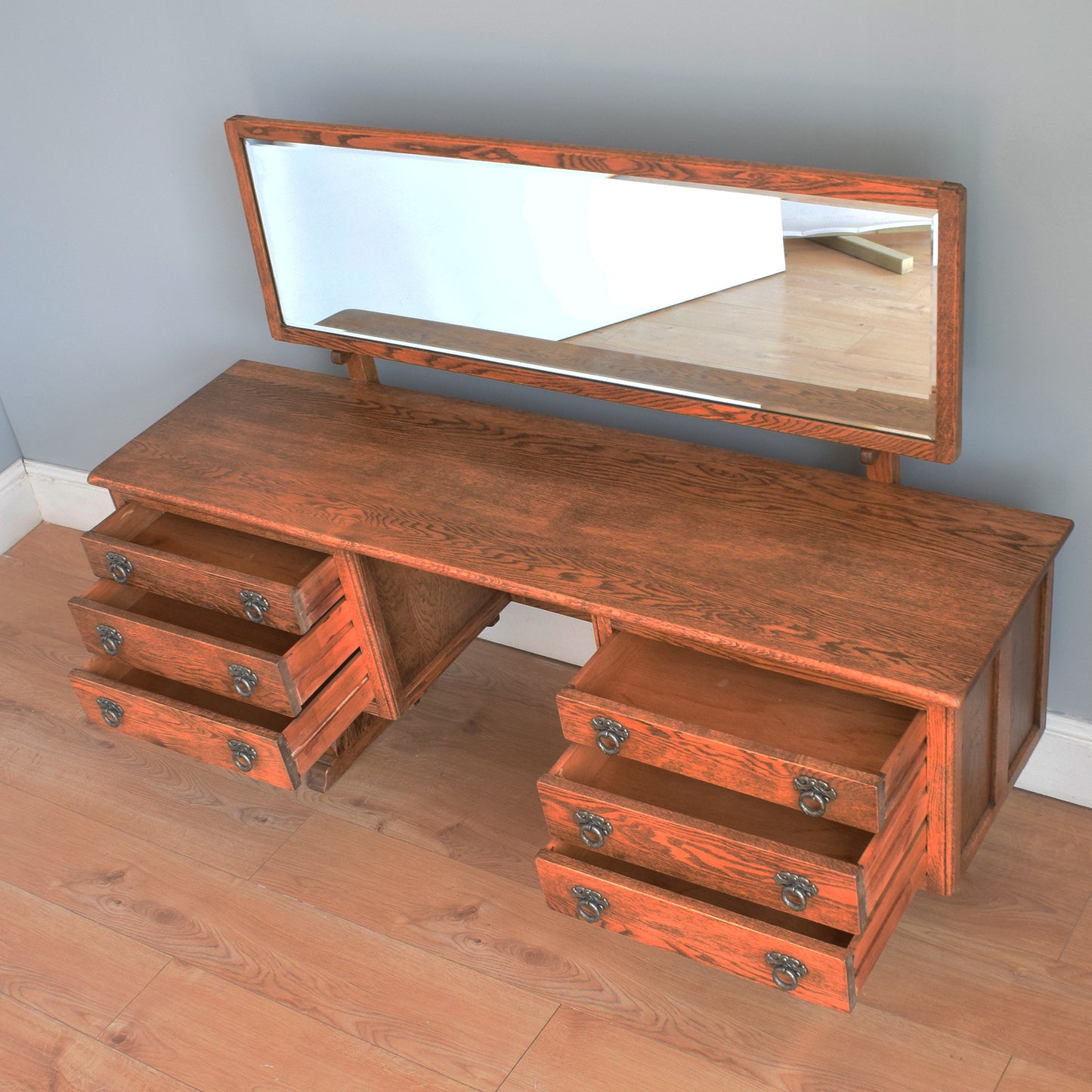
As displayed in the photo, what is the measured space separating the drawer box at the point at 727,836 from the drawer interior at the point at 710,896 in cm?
2

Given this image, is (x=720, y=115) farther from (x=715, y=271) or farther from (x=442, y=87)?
(x=442, y=87)

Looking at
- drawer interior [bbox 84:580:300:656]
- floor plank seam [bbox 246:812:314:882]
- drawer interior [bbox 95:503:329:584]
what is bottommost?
floor plank seam [bbox 246:812:314:882]

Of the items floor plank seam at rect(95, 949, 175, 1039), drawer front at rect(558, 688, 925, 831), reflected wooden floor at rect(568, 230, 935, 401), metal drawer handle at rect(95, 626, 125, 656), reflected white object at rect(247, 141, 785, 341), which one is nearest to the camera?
drawer front at rect(558, 688, 925, 831)

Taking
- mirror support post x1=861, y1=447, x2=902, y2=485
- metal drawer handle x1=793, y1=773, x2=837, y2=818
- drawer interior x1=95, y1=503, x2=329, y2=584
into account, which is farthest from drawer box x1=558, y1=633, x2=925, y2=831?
drawer interior x1=95, y1=503, x2=329, y2=584

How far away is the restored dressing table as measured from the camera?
139cm

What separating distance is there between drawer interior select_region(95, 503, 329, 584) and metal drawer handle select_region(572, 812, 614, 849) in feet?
1.83

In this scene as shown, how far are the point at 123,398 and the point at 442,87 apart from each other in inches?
39.3

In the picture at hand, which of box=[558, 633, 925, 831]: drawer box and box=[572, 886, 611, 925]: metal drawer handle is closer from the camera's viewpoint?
box=[558, 633, 925, 831]: drawer box

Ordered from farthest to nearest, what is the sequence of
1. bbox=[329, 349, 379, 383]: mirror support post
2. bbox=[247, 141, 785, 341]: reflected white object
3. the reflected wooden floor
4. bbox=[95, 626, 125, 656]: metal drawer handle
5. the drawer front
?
1. bbox=[329, 349, 379, 383]: mirror support post
2. bbox=[95, 626, 125, 656]: metal drawer handle
3. bbox=[247, 141, 785, 341]: reflected white object
4. the reflected wooden floor
5. the drawer front

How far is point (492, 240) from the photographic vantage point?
1681mm

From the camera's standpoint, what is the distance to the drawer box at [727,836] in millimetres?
1341

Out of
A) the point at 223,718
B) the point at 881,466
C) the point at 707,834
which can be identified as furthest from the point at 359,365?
the point at 707,834

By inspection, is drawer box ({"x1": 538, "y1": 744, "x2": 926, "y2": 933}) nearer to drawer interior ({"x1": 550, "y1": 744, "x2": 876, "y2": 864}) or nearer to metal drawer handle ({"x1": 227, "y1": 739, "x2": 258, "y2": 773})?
drawer interior ({"x1": 550, "y1": 744, "x2": 876, "y2": 864})

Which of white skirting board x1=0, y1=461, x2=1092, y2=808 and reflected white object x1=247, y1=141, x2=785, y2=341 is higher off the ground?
reflected white object x1=247, y1=141, x2=785, y2=341
